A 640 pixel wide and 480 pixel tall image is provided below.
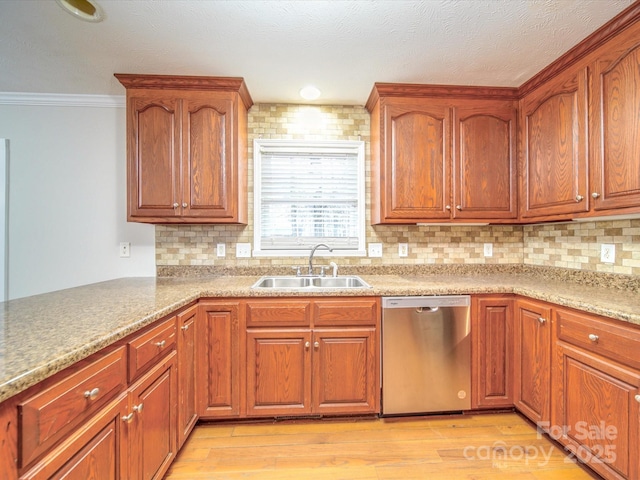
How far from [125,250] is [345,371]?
76.2 inches

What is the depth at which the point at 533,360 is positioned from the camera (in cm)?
169

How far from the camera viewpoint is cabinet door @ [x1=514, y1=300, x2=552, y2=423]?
5.23 ft

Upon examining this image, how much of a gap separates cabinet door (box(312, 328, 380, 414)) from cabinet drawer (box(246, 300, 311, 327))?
14 centimetres

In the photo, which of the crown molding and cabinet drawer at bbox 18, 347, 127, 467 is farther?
the crown molding

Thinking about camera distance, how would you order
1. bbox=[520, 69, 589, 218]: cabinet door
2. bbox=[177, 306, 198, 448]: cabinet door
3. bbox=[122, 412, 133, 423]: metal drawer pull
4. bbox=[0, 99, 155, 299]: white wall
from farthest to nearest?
1. bbox=[0, 99, 155, 299]: white wall
2. bbox=[520, 69, 589, 218]: cabinet door
3. bbox=[177, 306, 198, 448]: cabinet door
4. bbox=[122, 412, 133, 423]: metal drawer pull

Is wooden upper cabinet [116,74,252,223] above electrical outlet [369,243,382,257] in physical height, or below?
above

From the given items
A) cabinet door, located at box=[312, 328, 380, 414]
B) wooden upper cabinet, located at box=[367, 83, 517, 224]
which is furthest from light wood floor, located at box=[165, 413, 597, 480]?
wooden upper cabinet, located at box=[367, 83, 517, 224]

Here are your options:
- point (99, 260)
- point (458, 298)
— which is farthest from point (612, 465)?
point (99, 260)

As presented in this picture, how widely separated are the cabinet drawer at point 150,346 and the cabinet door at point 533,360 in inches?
78.5

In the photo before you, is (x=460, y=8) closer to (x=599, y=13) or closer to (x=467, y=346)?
(x=599, y=13)

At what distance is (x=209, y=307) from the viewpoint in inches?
69.2

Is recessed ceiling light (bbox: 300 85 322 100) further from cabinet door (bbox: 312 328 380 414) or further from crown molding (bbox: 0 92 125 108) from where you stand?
cabinet door (bbox: 312 328 380 414)

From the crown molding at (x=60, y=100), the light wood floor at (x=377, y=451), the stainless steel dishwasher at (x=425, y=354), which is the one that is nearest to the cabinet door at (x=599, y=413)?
the light wood floor at (x=377, y=451)

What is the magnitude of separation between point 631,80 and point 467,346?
162 centimetres
